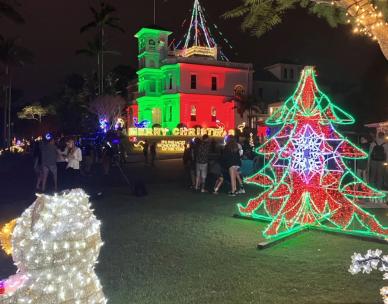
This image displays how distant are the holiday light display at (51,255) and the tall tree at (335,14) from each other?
86.4 inches

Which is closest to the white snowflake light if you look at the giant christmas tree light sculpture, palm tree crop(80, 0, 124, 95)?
the giant christmas tree light sculpture

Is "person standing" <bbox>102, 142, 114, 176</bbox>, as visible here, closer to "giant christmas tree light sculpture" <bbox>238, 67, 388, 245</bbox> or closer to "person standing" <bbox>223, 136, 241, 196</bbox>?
"person standing" <bbox>223, 136, 241, 196</bbox>

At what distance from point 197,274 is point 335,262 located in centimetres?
216

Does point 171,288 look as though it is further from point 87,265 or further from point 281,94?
point 281,94

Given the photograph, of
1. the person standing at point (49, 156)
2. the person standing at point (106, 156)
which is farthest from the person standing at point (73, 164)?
the person standing at point (106, 156)

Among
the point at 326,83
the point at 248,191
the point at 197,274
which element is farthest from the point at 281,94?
the point at 197,274

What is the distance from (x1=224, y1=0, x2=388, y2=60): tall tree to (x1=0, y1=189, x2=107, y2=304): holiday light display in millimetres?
2196

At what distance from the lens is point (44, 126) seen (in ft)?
245

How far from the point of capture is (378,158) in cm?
1282

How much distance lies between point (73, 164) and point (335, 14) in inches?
433

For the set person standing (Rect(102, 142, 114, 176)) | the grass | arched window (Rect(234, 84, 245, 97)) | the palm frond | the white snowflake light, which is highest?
the palm frond

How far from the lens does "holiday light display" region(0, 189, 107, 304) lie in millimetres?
3389

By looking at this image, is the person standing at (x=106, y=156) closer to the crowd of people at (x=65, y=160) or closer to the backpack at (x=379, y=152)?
the crowd of people at (x=65, y=160)

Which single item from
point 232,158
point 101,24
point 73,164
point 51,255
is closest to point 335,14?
point 51,255
